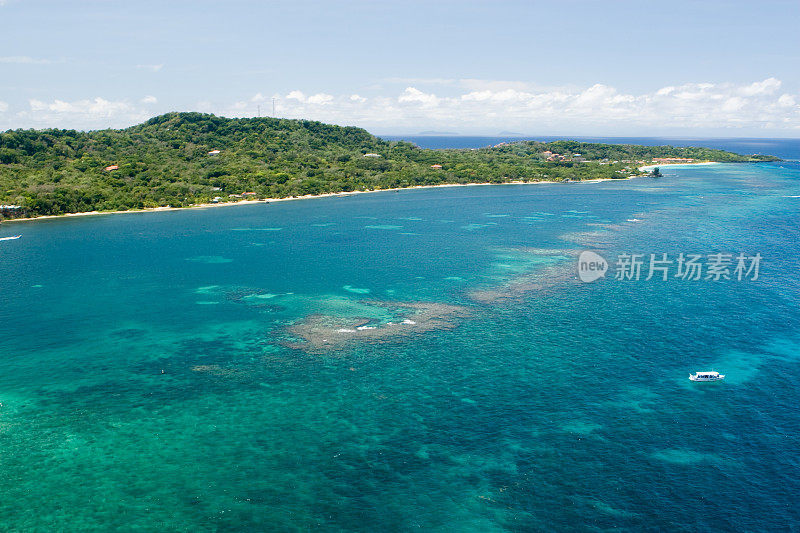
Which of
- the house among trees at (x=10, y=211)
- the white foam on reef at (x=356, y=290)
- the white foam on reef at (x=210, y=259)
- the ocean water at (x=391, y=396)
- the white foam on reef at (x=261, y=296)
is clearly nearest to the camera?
the ocean water at (x=391, y=396)

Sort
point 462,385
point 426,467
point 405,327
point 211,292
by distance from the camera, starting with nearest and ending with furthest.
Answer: point 426,467 → point 462,385 → point 405,327 → point 211,292

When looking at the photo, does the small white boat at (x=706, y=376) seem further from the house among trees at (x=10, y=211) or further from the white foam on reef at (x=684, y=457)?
the house among trees at (x=10, y=211)

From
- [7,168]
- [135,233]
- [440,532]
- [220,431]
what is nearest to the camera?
[440,532]

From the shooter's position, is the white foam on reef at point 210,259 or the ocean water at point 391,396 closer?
the ocean water at point 391,396

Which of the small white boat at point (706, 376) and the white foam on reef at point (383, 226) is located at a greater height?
the white foam on reef at point (383, 226)

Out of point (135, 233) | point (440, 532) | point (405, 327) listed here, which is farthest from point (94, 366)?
point (135, 233)

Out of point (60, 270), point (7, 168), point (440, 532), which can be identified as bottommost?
point (440, 532)

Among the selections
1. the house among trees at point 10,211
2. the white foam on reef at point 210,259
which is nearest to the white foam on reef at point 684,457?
the white foam on reef at point 210,259

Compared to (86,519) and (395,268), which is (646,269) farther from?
(86,519)

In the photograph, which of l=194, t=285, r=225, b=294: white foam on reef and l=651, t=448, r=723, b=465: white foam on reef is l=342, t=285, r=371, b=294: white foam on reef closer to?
l=194, t=285, r=225, b=294: white foam on reef
